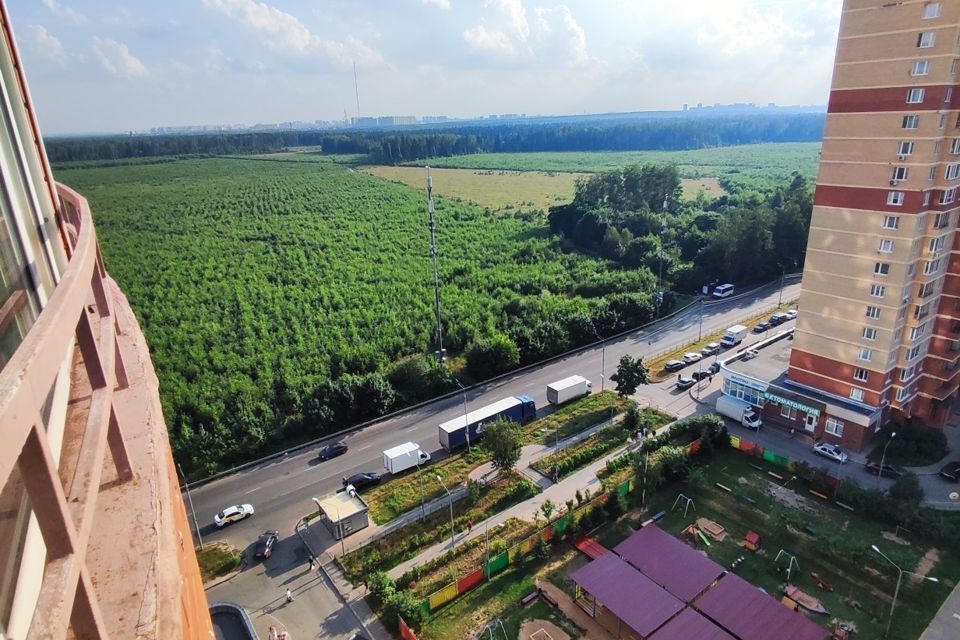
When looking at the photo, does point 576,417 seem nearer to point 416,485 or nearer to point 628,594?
point 416,485

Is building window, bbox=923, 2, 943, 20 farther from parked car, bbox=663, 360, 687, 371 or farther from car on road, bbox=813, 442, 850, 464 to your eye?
parked car, bbox=663, 360, 687, 371

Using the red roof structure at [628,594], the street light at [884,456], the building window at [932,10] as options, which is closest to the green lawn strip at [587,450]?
the red roof structure at [628,594]

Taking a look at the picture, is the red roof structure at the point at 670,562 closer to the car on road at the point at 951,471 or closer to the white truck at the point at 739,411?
the white truck at the point at 739,411

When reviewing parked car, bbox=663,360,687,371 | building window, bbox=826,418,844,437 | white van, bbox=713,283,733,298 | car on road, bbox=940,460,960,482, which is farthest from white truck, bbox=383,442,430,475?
white van, bbox=713,283,733,298

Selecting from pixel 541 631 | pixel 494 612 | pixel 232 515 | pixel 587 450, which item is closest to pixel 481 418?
pixel 587 450

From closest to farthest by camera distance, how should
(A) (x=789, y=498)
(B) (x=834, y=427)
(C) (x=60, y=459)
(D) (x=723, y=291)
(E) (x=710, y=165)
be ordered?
(C) (x=60, y=459) < (A) (x=789, y=498) < (B) (x=834, y=427) < (D) (x=723, y=291) < (E) (x=710, y=165)

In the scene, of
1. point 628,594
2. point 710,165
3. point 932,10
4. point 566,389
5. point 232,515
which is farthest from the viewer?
point 710,165
